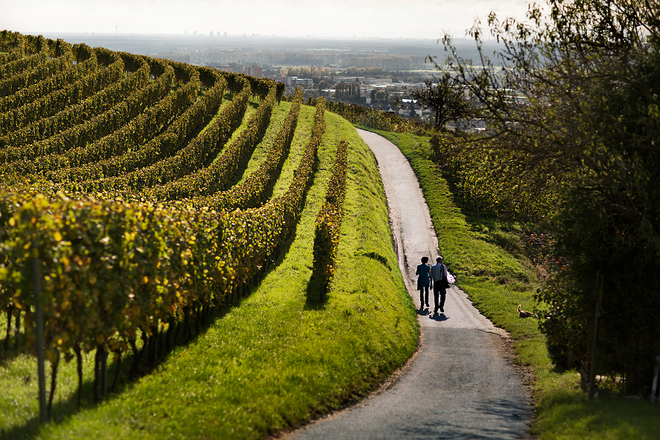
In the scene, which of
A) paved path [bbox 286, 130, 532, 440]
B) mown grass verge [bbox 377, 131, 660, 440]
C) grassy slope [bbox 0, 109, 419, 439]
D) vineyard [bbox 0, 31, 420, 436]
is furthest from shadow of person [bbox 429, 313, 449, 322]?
vineyard [bbox 0, 31, 420, 436]

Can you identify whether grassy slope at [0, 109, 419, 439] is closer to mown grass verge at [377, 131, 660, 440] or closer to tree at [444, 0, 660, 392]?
mown grass verge at [377, 131, 660, 440]

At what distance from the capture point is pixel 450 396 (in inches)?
437

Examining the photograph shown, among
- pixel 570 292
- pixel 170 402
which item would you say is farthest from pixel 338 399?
pixel 570 292

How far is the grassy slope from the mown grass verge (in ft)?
11.8

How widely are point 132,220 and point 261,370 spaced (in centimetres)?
402

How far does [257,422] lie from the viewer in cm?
855

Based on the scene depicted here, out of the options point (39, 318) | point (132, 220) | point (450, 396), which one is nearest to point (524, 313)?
point (450, 396)

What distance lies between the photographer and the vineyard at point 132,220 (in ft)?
23.3

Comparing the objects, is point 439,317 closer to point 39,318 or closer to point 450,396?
point 450,396

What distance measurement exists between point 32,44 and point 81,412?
73830mm

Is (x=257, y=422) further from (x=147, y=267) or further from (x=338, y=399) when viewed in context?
(x=147, y=267)

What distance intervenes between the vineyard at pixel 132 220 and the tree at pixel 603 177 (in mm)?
6630

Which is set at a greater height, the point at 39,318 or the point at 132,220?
the point at 132,220

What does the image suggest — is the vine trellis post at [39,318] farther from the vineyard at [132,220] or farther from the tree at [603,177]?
the tree at [603,177]
